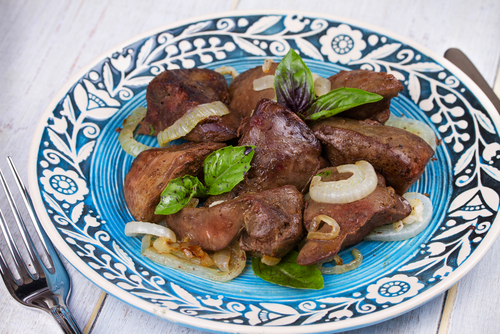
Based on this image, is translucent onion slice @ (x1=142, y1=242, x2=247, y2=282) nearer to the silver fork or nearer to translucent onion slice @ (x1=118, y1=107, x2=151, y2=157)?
the silver fork

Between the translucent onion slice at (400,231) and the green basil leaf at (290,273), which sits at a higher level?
the translucent onion slice at (400,231)

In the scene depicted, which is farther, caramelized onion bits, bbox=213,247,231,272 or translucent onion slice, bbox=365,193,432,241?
translucent onion slice, bbox=365,193,432,241

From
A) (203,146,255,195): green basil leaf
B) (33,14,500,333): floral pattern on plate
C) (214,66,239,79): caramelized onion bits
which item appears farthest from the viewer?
(214,66,239,79): caramelized onion bits

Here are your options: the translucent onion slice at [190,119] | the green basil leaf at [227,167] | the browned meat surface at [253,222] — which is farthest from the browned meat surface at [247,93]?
the browned meat surface at [253,222]

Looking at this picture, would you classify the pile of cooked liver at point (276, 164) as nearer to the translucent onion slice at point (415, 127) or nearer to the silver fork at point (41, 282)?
the translucent onion slice at point (415, 127)

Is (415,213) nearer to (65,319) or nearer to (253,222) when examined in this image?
(253,222)

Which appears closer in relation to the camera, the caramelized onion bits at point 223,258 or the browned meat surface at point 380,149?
the caramelized onion bits at point 223,258

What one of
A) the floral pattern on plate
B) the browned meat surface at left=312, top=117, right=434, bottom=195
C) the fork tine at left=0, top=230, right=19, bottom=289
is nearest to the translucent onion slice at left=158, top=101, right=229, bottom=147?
the floral pattern on plate
